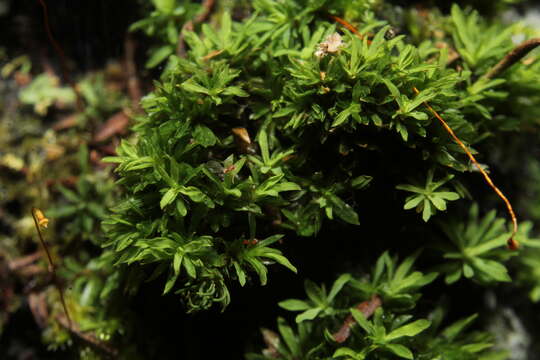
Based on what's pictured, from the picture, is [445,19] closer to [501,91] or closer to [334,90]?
[501,91]

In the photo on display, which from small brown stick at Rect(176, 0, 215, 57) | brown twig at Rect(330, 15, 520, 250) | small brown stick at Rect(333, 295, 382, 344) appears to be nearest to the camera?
brown twig at Rect(330, 15, 520, 250)

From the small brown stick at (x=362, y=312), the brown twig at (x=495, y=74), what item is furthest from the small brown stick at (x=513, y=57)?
the small brown stick at (x=362, y=312)

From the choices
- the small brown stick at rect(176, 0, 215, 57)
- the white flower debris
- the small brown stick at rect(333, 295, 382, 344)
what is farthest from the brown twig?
the small brown stick at rect(176, 0, 215, 57)

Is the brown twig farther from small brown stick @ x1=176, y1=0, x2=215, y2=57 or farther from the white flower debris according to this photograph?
small brown stick @ x1=176, y1=0, x2=215, y2=57

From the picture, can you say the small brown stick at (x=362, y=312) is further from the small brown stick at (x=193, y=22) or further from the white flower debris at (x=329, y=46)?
the small brown stick at (x=193, y=22)

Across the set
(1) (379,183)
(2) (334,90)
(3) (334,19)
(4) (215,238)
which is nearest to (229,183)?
(4) (215,238)

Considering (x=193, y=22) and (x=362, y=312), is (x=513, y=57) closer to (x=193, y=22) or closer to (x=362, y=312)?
(x=362, y=312)
